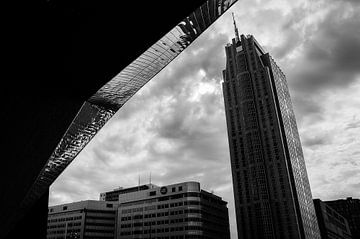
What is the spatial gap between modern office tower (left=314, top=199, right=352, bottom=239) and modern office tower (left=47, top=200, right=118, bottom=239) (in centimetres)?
8180

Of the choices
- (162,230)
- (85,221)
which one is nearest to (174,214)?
(162,230)

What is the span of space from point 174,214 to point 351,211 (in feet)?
526

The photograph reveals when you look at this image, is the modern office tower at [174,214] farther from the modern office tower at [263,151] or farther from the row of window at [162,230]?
the modern office tower at [263,151]

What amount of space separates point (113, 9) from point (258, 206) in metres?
102

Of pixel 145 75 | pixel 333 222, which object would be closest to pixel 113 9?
pixel 145 75

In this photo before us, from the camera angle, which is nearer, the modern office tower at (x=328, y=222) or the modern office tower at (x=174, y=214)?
the modern office tower at (x=174, y=214)

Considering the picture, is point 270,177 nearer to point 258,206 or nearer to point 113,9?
point 258,206

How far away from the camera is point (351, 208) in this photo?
191 meters

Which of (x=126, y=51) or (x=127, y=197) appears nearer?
(x=126, y=51)

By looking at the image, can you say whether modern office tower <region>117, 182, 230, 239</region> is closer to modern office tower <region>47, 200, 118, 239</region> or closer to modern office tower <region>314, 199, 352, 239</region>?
modern office tower <region>47, 200, 118, 239</region>

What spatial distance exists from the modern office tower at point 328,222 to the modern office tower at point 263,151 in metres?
6.80

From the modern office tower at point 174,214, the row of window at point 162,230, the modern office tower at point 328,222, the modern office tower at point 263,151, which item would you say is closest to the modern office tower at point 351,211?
the modern office tower at point 328,222

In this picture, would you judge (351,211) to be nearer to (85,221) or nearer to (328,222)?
(328,222)

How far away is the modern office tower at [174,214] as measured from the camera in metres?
81.2
